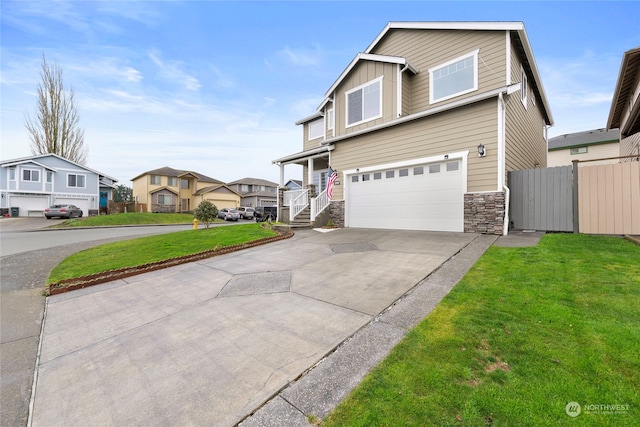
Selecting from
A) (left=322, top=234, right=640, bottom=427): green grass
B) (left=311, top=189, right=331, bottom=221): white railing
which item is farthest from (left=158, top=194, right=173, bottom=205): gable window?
(left=322, top=234, right=640, bottom=427): green grass

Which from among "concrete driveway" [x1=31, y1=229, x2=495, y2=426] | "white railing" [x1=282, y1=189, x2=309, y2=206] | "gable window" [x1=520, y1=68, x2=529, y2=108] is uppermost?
"gable window" [x1=520, y1=68, x2=529, y2=108]

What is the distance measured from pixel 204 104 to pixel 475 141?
20.1m

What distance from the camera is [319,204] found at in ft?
39.7

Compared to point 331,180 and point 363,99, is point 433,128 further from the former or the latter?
point 331,180

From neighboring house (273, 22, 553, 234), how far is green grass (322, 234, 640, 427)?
16.0ft

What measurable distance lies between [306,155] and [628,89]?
13991 millimetres

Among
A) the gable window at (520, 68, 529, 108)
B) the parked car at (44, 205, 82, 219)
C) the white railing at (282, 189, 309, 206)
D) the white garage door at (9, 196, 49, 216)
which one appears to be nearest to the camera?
the gable window at (520, 68, 529, 108)

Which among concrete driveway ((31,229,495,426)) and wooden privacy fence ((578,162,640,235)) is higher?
wooden privacy fence ((578,162,640,235))

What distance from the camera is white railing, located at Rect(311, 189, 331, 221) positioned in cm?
1184

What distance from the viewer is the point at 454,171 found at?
8461 millimetres

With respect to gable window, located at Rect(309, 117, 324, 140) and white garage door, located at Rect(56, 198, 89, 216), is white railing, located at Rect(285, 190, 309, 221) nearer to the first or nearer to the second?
gable window, located at Rect(309, 117, 324, 140)

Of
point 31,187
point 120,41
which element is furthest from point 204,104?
point 31,187

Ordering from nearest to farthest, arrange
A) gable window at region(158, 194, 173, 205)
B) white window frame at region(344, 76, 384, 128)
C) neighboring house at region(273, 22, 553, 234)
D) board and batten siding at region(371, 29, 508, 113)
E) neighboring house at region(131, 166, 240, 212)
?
neighboring house at region(273, 22, 553, 234) < board and batten siding at region(371, 29, 508, 113) < white window frame at region(344, 76, 384, 128) < neighboring house at region(131, 166, 240, 212) < gable window at region(158, 194, 173, 205)

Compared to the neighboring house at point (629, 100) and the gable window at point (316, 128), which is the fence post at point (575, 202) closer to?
the neighboring house at point (629, 100)
